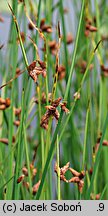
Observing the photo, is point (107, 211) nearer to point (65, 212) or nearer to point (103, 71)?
point (65, 212)

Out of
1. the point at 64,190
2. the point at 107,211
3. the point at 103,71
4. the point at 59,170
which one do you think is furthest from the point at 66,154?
the point at 59,170

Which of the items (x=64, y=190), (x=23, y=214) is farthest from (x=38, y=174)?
(x=23, y=214)

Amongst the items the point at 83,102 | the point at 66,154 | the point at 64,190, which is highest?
the point at 83,102

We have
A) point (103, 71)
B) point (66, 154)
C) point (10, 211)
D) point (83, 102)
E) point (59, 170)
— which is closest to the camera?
point (59, 170)

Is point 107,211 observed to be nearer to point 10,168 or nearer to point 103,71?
point 10,168

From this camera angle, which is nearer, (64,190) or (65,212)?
(65,212)

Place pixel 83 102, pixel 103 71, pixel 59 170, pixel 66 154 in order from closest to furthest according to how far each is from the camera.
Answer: pixel 59 170, pixel 103 71, pixel 66 154, pixel 83 102

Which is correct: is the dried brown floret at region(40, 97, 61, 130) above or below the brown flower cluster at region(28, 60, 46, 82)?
below

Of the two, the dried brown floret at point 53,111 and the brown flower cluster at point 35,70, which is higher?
the brown flower cluster at point 35,70

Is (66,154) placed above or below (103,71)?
below
